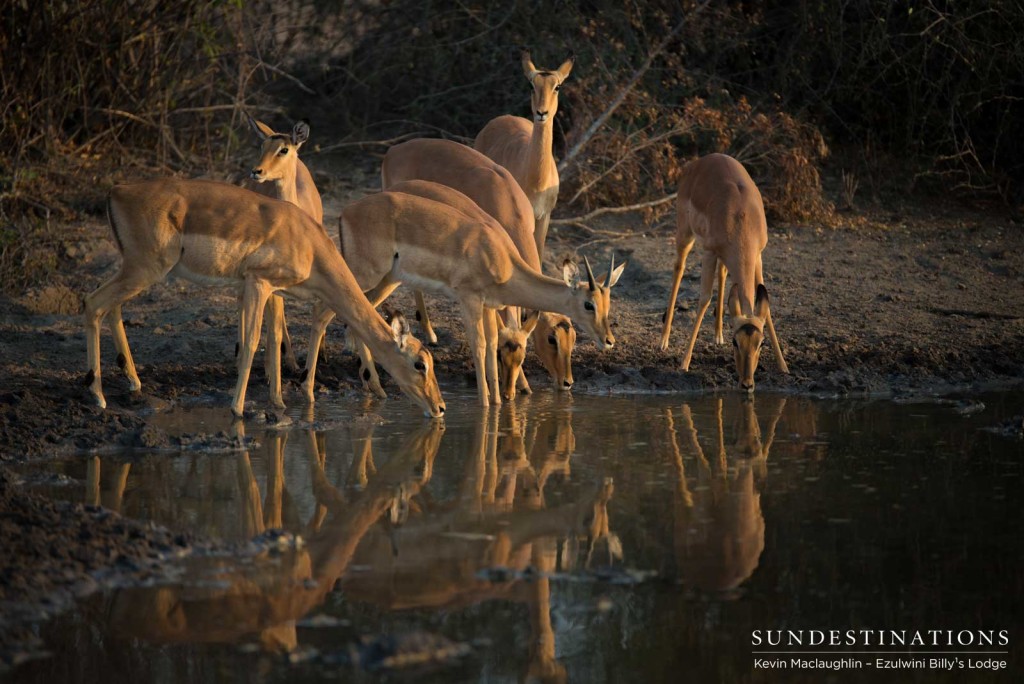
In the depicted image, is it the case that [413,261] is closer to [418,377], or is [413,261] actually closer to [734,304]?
[418,377]

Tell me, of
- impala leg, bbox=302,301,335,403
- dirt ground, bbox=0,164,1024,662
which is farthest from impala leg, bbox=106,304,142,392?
impala leg, bbox=302,301,335,403

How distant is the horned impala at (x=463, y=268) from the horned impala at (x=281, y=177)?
1.00 feet

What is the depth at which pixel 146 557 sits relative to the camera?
5.08 meters

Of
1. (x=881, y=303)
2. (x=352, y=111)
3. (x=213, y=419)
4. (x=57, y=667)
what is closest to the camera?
(x=57, y=667)

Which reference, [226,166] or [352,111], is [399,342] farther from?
[352,111]

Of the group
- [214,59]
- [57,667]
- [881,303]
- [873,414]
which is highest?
[214,59]

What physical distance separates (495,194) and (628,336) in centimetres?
137

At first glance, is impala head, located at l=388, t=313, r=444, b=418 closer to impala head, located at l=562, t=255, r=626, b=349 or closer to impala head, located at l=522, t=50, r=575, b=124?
impala head, located at l=562, t=255, r=626, b=349

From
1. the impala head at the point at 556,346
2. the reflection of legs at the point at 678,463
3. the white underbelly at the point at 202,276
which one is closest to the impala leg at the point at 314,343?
the white underbelly at the point at 202,276

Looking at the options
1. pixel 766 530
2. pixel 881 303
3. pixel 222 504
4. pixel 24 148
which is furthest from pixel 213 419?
pixel 881 303

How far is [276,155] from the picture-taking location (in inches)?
350

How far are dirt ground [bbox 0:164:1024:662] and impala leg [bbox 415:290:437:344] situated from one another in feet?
0.35

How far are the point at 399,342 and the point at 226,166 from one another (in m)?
4.86

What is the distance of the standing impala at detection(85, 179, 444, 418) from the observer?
7.71 m
